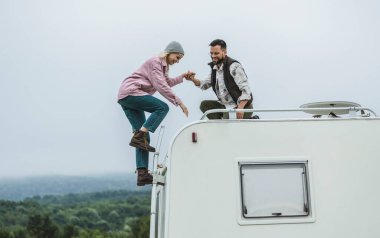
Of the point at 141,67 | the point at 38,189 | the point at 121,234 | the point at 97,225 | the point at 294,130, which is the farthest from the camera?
the point at 38,189

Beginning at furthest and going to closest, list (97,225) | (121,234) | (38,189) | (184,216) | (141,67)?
(38,189) < (97,225) < (121,234) < (141,67) < (184,216)

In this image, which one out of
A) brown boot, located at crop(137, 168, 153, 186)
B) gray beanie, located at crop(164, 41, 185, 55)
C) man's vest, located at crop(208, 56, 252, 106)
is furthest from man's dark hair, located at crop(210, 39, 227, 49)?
brown boot, located at crop(137, 168, 153, 186)

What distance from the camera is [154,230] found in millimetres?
6438

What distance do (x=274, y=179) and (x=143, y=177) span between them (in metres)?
1.62

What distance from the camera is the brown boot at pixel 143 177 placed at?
6856 mm

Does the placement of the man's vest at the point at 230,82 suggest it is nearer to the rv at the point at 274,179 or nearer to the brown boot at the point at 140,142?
the rv at the point at 274,179

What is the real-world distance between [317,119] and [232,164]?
103cm

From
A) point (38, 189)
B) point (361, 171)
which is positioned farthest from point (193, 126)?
point (38, 189)

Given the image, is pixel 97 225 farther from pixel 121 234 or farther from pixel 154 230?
pixel 154 230

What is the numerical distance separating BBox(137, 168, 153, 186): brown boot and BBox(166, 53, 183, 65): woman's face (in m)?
1.38

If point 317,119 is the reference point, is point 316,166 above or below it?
below

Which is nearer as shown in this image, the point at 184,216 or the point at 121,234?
the point at 184,216

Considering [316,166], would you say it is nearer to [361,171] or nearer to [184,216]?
[361,171]

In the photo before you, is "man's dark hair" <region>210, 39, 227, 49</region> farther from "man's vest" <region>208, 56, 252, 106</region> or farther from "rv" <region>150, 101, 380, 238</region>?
"rv" <region>150, 101, 380, 238</region>
